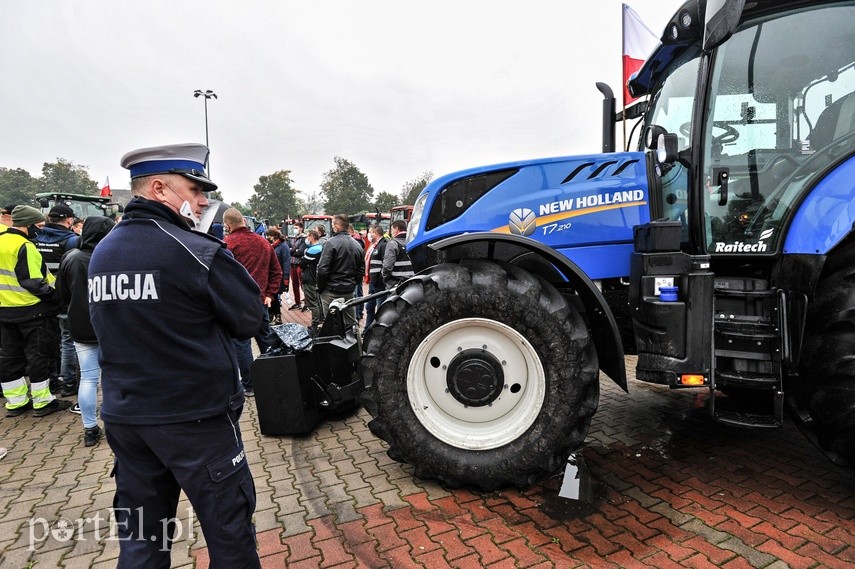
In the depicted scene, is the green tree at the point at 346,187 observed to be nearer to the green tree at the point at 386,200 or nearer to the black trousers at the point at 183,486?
the green tree at the point at 386,200

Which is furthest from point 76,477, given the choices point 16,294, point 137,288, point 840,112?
point 840,112

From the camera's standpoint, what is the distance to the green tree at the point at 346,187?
61.8 meters

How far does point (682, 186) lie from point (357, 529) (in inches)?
117

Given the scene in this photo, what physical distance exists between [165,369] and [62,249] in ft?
16.5

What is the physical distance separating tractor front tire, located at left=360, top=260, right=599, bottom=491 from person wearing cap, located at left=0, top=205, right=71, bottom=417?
3.68 metres

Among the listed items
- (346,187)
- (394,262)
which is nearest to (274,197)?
(346,187)

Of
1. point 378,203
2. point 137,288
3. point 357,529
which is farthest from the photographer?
point 378,203

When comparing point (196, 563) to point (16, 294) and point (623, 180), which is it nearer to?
point (623, 180)

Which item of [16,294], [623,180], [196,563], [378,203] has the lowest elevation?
[196,563]

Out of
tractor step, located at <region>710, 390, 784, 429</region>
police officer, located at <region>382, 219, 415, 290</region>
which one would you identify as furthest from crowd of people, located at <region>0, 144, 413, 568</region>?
police officer, located at <region>382, 219, 415, 290</region>

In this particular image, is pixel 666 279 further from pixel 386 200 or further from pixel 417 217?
pixel 386 200

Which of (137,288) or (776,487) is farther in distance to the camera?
(776,487)

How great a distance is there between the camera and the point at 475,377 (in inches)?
117

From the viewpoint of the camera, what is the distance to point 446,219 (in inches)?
132
